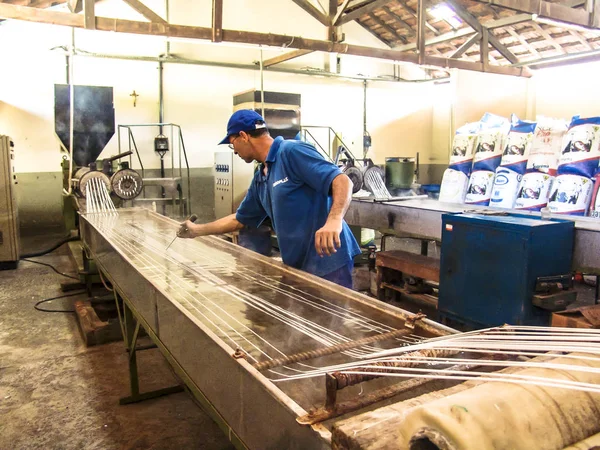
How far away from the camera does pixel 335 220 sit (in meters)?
1.62

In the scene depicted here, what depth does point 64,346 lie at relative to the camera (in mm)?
2988

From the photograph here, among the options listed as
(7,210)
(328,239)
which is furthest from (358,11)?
(7,210)

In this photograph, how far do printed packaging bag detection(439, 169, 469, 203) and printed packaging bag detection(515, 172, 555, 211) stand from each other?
462mm

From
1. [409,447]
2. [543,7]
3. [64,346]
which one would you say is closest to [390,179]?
[543,7]

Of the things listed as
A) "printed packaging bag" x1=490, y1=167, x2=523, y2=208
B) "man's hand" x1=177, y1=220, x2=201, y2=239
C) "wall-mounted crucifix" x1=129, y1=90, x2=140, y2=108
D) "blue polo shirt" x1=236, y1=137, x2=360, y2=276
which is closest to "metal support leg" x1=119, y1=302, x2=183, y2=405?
"man's hand" x1=177, y1=220, x2=201, y2=239

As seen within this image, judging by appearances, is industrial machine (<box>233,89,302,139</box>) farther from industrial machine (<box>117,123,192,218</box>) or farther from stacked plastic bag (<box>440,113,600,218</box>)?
stacked plastic bag (<box>440,113,600,218</box>)

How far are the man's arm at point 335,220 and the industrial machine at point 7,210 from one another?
4.30m

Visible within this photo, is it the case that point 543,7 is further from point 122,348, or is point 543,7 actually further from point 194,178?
point 194,178

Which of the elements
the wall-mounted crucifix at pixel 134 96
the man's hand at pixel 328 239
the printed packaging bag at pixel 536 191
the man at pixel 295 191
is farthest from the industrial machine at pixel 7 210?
the printed packaging bag at pixel 536 191

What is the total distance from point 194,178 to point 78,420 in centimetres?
490

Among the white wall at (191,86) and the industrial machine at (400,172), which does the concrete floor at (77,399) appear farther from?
the industrial machine at (400,172)

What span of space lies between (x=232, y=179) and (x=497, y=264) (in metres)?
3.65

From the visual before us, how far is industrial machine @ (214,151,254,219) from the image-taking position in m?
5.42

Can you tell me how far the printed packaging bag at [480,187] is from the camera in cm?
344
